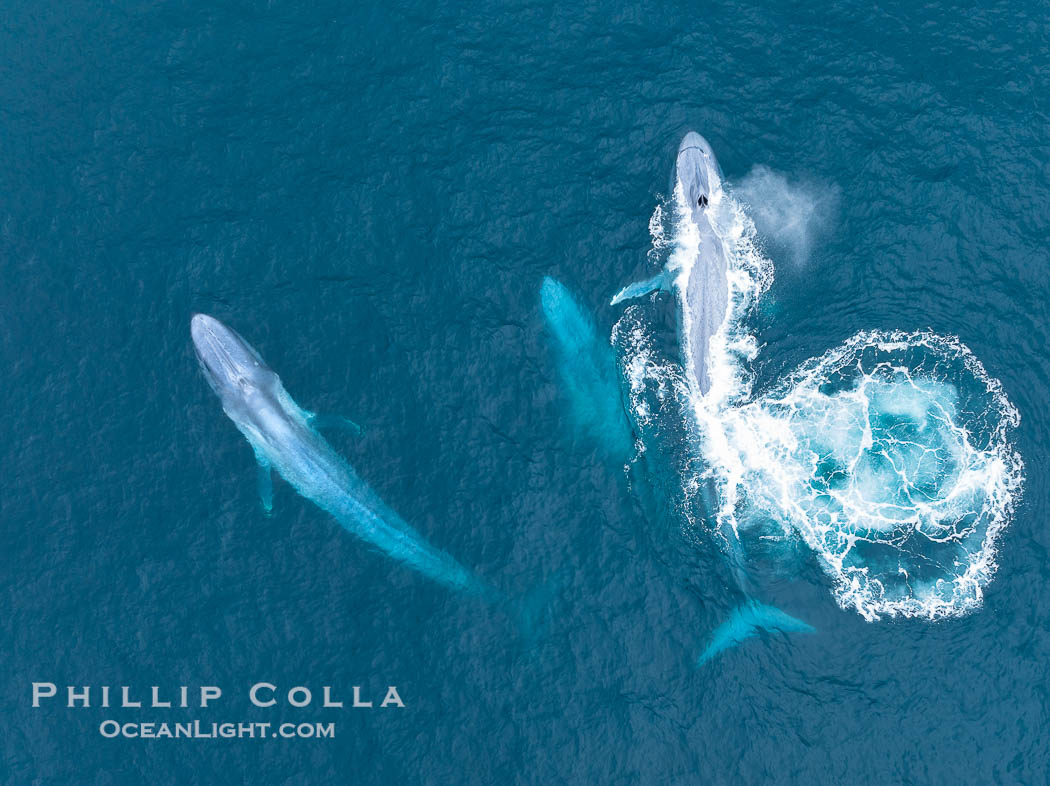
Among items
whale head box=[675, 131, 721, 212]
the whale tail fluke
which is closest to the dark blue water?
the whale tail fluke

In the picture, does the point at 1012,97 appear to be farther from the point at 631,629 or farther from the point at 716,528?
the point at 631,629

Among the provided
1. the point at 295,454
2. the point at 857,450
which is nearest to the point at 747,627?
the point at 857,450

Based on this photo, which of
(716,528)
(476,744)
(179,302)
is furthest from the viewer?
(179,302)

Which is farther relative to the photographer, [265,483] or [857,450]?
[857,450]

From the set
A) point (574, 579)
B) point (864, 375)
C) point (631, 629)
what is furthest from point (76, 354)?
point (864, 375)

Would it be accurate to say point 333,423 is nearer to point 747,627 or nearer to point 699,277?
point 699,277

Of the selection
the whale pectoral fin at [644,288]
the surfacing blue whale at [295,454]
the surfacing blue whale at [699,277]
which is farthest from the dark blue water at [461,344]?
the surfacing blue whale at [699,277]

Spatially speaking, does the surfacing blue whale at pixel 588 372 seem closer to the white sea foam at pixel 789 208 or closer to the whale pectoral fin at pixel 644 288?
the whale pectoral fin at pixel 644 288
